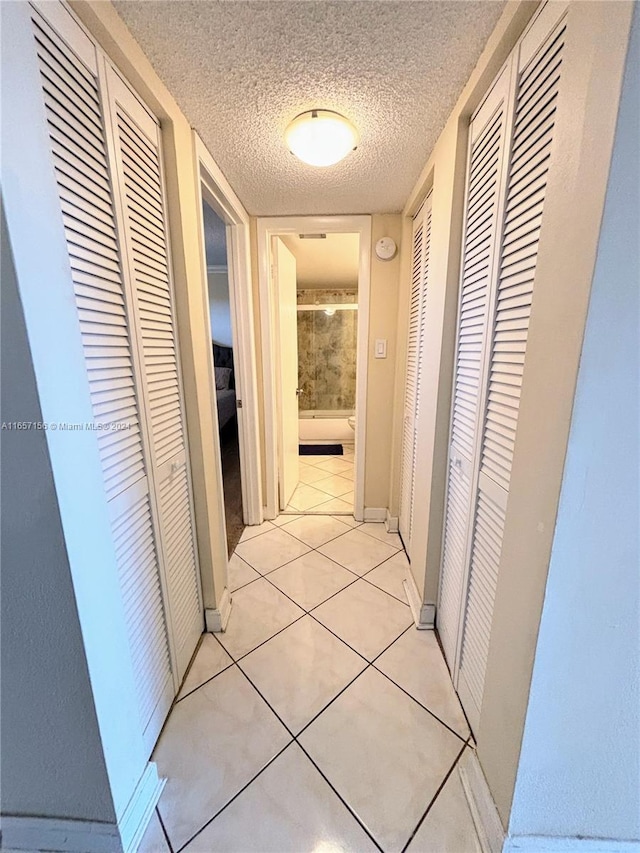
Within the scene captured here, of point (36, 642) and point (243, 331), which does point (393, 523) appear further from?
point (36, 642)

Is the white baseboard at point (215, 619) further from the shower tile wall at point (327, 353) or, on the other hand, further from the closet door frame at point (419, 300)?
the shower tile wall at point (327, 353)

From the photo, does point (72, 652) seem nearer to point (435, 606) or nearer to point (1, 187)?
point (1, 187)

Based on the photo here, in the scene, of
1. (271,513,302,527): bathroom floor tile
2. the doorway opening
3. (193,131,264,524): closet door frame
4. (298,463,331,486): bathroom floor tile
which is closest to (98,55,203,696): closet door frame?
the doorway opening

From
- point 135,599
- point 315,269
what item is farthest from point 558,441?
point 315,269

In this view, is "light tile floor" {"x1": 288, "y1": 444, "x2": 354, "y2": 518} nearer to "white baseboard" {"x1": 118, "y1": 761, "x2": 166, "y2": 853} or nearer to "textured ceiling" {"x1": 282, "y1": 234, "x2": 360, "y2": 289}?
"white baseboard" {"x1": 118, "y1": 761, "x2": 166, "y2": 853}

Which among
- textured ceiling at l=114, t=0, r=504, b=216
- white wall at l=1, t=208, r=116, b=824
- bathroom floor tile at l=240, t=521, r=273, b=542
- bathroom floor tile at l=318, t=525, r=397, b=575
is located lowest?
bathroom floor tile at l=318, t=525, r=397, b=575

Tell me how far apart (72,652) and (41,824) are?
0.55 m

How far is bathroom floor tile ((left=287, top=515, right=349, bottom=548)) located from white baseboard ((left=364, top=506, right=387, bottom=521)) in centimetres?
18

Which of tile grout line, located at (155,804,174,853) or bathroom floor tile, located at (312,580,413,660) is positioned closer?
tile grout line, located at (155,804,174,853)

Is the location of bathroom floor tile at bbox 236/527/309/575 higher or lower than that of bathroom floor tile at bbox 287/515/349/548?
lower

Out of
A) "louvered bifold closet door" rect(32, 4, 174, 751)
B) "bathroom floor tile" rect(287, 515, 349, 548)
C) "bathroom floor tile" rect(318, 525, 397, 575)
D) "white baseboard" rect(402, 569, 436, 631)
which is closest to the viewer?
"louvered bifold closet door" rect(32, 4, 174, 751)

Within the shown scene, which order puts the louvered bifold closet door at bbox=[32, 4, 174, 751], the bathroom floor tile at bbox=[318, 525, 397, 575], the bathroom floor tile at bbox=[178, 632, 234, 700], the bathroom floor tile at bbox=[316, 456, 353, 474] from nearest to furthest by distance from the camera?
the louvered bifold closet door at bbox=[32, 4, 174, 751] < the bathroom floor tile at bbox=[178, 632, 234, 700] < the bathroom floor tile at bbox=[318, 525, 397, 575] < the bathroom floor tile at bbox=[316, 456, 353, 474]

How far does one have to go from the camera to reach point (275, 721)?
1.17 metres

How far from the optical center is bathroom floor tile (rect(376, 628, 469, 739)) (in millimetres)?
1194
